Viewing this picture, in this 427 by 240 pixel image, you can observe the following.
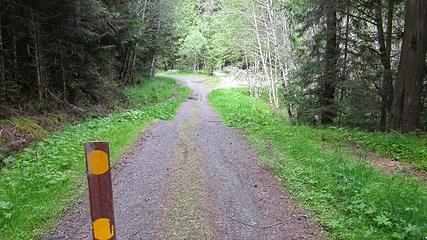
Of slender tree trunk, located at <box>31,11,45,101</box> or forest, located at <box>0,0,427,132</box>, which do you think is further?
slender tree trunk, located at <box>31,11,45,101</box>

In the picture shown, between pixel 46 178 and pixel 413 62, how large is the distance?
397 inches

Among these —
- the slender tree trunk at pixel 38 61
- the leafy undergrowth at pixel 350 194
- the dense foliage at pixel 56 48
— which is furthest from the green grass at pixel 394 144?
the slender tree trunk at pixel 38 61

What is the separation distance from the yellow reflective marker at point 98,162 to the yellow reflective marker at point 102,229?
406 millimetres

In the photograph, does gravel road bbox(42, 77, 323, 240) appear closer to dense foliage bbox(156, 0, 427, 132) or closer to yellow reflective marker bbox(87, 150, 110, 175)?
yellow reflective marker bbox(87, 150, 110, 175)

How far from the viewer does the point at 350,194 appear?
18.3 ft

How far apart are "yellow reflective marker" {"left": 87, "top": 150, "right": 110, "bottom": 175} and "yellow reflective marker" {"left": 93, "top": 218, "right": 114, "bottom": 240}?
41 centimetres

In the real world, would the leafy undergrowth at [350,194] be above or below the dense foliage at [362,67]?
below

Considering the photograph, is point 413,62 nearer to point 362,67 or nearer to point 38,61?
point 362,67

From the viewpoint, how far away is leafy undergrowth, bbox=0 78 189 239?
4785 mm

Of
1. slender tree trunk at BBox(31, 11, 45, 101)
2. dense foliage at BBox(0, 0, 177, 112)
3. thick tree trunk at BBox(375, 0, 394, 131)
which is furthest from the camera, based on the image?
thick tree trunk at BBox(375, 0, 394, 131)

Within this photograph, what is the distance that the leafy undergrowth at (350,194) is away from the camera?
14.6ft

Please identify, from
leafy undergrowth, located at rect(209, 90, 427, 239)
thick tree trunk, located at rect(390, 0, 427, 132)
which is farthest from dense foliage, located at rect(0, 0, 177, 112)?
thick tree trunk, located at rect(390, 0, 427, 132)

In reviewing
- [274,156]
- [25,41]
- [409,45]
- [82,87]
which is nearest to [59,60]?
[25,41]

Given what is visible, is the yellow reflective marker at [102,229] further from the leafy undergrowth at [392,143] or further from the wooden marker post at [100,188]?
the leafy undergrowth at [392,143]
